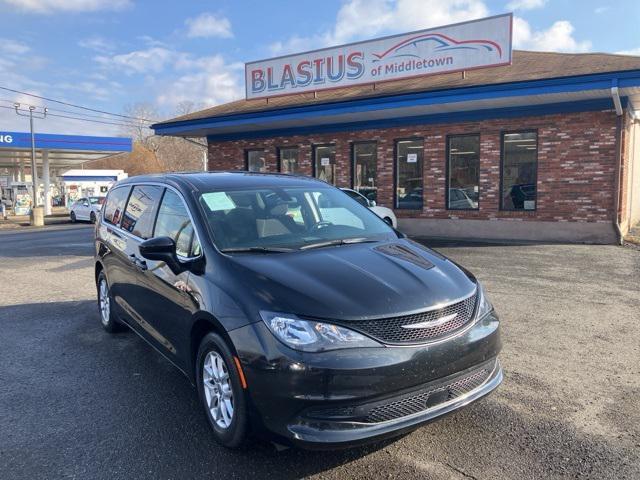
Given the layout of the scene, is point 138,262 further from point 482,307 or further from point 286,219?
point 482,307

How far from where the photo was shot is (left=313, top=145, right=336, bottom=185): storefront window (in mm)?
17281

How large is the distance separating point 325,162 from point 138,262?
1323 centimetres

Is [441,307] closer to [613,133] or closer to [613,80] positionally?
[613,80]

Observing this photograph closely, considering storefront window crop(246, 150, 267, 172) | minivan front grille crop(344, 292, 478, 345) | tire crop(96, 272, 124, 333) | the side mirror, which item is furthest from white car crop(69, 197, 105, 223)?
minivan front grille crop(344, 292, 478, 345)

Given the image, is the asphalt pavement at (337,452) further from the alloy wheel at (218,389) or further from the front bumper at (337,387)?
the front bumper at (337,387)

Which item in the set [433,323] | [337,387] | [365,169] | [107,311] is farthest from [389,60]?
[337,387]

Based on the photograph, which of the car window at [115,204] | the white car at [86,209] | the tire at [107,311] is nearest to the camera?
the car window at [115,204]

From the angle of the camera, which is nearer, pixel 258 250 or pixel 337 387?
pixel 337 387

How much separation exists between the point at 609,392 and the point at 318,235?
2583mm

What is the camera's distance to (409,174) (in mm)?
15898

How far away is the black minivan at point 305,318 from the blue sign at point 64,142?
31.0 meters

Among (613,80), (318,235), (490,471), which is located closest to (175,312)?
(318,235)

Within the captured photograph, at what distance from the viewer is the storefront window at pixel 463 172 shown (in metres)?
14.6

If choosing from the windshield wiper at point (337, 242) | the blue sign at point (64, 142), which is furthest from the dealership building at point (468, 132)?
the blue sign at point (64, 142)
